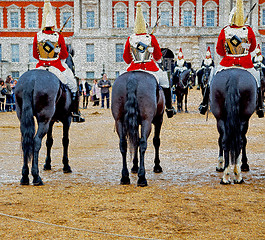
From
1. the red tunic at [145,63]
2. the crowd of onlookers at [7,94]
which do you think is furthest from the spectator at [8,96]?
the red tunic at [145,63]

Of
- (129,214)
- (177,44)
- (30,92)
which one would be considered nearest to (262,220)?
(129,214)

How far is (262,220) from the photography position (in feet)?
15.4

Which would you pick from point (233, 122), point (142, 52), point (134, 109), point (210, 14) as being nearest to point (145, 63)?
point (142, 52)

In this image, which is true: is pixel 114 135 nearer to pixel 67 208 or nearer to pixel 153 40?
pixel 153 40

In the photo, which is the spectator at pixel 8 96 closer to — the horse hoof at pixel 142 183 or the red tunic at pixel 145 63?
the red tunic at pixel 145 63

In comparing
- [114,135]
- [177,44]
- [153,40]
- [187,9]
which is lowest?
Answer: [114,135]

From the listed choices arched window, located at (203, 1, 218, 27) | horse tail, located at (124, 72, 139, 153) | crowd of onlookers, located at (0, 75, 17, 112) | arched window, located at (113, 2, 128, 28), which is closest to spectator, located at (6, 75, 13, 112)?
crowd of onlookers, located at (0, 75, 17, 112)

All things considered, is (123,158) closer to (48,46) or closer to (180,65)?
(48,46)

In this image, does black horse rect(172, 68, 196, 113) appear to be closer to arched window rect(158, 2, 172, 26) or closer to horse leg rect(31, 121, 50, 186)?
horse leg rect(31, 121, 50, 186)

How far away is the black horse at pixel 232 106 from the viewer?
21.2ft

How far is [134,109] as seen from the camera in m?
6.45

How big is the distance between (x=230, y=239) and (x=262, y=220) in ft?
2.42

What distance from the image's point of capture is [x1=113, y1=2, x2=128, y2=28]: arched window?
4625 centimetres

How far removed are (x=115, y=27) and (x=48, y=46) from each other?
3963cm
